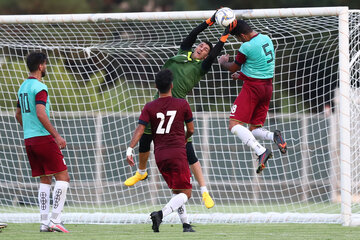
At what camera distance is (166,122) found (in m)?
7.32

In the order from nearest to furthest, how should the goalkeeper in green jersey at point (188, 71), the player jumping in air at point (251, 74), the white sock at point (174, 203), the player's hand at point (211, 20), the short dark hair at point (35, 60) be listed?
the white sock at point (174, 203) < the short dark hair at point (35, 60) < the player jumping in air at point (251, 74) < the player's hand at point (211, 20) < the goalkeeper in green jersey at point (188, 71)

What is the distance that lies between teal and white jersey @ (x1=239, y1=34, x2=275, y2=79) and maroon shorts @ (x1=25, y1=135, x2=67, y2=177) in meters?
2.37

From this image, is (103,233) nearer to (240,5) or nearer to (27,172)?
(27,172)

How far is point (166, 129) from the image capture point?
7.34 meters

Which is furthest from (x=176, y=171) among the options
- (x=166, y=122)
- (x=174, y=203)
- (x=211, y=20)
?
(x=211, y=20)

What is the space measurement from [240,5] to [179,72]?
15.3 m

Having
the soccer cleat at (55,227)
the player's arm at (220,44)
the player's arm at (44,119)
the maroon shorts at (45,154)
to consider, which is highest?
the player's arm at (220,44)

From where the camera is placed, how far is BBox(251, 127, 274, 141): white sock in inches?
323

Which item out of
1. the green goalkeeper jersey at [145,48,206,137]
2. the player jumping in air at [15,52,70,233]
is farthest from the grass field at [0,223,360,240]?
the green goalkeeper jersey at [145,48,206,137]

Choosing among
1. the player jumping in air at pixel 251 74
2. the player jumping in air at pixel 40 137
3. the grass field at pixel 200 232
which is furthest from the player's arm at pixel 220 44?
the grass field at pixel 200 232

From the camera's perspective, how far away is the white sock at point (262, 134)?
26.9 ft

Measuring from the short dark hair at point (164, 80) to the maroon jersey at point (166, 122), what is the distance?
0.34 ft

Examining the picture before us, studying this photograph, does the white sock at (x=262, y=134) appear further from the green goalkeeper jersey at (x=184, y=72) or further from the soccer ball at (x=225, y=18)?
the soccer ball at (x=225, y=18)

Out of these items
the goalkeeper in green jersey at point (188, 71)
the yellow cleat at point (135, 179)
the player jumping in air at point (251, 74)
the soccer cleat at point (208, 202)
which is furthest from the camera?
the yellow cleat at point (135, 179)
